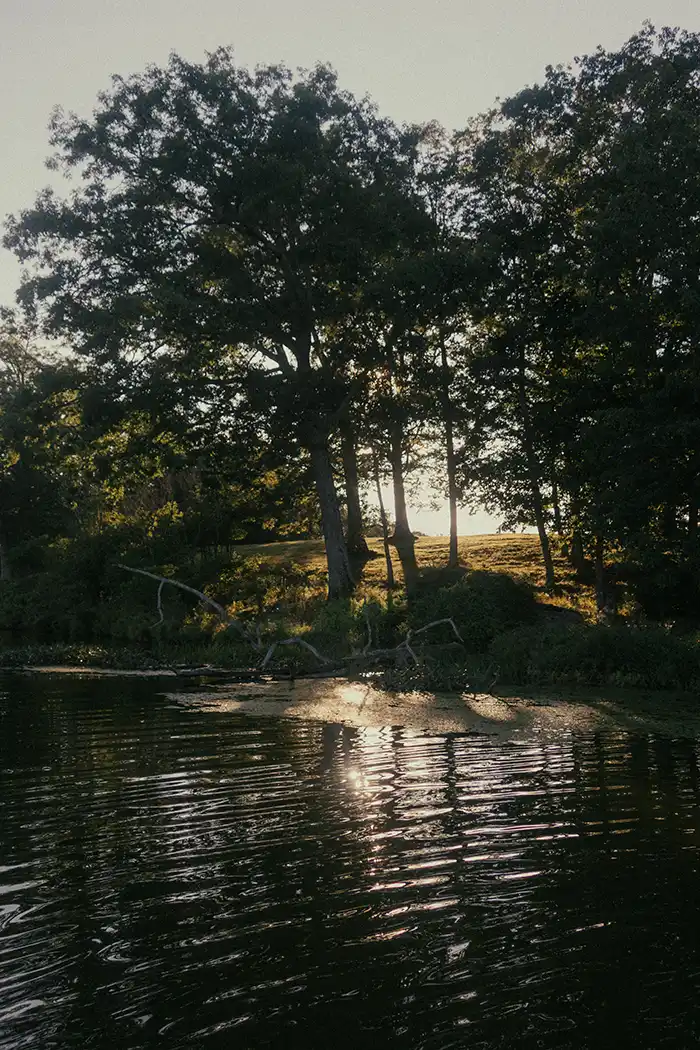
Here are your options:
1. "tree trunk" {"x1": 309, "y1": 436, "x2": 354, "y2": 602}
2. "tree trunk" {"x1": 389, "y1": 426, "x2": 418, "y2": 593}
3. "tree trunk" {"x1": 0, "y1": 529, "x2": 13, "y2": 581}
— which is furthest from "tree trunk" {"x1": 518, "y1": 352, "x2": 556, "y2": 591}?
"tree trunk" {"x1": 0, "y1": 529, "x2": 13, "y2": 581}

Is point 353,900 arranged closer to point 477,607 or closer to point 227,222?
point 477,607

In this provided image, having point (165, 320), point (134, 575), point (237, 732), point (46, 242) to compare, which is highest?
point (46, 242)

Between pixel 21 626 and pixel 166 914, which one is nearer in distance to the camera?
pixel 166 914

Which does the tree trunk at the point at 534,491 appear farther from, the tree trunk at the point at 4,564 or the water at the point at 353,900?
the tree trunk at the point at 4,564

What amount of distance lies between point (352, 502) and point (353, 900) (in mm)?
34818

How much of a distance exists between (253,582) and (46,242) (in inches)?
550

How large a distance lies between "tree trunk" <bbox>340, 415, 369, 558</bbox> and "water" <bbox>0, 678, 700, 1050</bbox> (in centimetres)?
2569

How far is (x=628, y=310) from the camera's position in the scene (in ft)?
81.0

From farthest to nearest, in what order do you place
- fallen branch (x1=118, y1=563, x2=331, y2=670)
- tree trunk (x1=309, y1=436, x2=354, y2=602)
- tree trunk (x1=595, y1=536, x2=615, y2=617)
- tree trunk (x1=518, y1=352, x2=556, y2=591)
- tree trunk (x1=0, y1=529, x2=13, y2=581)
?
tree trunk (x1=0, y1=529, x2=13, y2=581) → tree trunk (x1=309, y1=436, x2=354, y2=602) → tree trunk (x1=518, y1=352, x2=556, y2=591) → tree trunk (x1=595, y1=536, x2=615, y2=617) → fallen branch (x1=118, y1=563, x2=331, y2=670)

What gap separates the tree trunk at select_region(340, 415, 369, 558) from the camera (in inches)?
1471

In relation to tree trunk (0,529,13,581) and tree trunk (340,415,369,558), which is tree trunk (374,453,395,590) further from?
tree trunk (0,529,13,581)

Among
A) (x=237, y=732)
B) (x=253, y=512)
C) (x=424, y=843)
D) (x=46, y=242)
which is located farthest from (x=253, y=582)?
(x=424, y=843)

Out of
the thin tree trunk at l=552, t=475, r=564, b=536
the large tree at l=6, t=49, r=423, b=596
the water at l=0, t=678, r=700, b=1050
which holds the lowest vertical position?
the water at l=0, t=678, r=700, b=1050

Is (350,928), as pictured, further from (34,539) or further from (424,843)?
(34,539)
